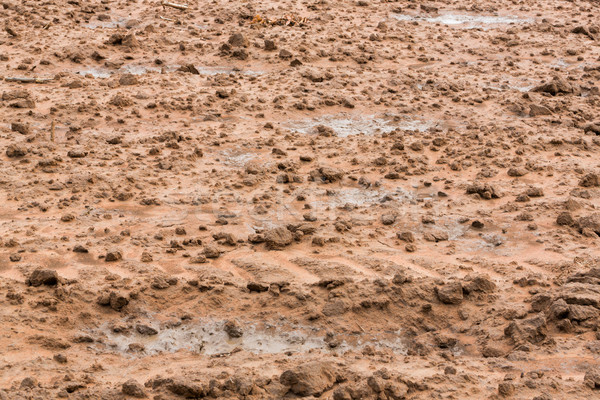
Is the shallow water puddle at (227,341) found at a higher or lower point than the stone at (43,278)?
lower

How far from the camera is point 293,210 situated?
702cm

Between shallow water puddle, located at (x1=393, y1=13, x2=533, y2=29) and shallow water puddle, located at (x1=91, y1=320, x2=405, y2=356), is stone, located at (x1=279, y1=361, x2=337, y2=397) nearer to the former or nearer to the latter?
shallow water puddle, located at (x1=91, y1=320, x2=405, y2=356)

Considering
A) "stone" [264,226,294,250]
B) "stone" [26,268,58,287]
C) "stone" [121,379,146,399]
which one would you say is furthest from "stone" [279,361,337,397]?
"stone" [26,268,58,287]

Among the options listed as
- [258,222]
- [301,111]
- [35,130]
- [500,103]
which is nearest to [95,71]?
[35,130]

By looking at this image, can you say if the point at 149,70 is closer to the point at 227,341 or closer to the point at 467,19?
the point at 227,341

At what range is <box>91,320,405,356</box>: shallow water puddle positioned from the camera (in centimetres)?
502

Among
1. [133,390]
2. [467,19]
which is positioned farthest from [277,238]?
[467,19]

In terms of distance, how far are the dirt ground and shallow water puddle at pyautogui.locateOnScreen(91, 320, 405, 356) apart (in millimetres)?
16

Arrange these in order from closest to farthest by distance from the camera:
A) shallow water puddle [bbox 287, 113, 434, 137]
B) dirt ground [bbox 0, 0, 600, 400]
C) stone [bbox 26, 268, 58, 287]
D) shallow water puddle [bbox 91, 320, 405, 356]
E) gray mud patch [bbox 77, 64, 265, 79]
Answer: dirt ground [bbox 0, 0, 600, 400]
shallow water puddle [bbox 91, 320, 405, 356]
stone [bbox 26, 268, 58, 287]
shallow water puddle [bbox 287, 113, 434, 137]
gray mud patch [bbox 77, 64, 265, 79]

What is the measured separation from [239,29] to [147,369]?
8514mm

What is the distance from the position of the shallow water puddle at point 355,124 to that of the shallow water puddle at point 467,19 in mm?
4896

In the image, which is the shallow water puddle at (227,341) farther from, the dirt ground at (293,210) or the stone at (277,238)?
the stone at (277,238)

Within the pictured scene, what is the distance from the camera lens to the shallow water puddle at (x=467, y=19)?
1362 cm

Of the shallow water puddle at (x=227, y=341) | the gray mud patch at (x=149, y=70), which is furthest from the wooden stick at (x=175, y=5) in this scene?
the shallow water puddle at (x=227, y=341)
